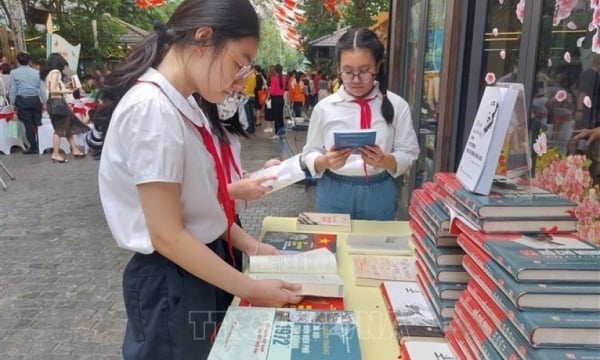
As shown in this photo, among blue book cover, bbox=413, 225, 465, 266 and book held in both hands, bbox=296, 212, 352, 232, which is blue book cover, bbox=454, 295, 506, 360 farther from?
book held in both hands, bbox=296, 212, 352, 232

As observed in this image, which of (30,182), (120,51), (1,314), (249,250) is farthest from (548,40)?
(120,51)

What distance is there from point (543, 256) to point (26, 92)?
8.73m

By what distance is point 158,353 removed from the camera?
3.79 ft

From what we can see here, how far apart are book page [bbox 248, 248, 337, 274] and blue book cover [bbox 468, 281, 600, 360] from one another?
0.55 metres

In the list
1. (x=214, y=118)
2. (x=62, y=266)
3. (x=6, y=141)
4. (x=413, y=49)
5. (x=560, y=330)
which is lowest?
(x=62, y=266)

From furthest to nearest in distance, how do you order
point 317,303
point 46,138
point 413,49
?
point 46,138 → point 413,49 → point 317,303

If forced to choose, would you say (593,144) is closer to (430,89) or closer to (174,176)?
(174,176)

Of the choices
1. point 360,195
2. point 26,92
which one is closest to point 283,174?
point 360,195

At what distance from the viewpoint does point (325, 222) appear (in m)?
1.96

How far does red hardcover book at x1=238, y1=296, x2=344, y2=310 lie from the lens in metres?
1.21

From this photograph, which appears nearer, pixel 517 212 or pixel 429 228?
pixel 517 212

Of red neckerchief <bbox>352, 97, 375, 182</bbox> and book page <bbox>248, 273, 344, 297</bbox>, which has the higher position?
red neckerchief <bbox>352, 97, 375, 182</bbox>

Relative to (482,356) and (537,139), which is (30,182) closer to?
(537,139)

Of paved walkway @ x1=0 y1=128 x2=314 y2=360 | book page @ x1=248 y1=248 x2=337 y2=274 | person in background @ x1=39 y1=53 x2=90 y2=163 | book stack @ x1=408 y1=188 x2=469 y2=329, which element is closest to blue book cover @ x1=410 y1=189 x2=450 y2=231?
book stack @ x1=408 y1=188 x2=469 y2=329
